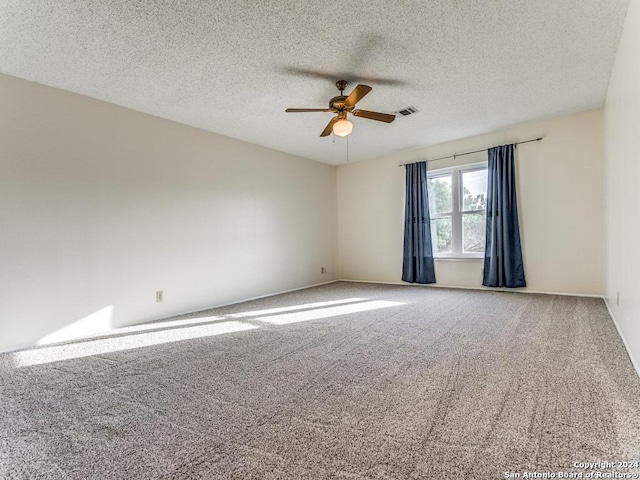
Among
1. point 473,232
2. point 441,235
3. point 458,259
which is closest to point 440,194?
point 441,235

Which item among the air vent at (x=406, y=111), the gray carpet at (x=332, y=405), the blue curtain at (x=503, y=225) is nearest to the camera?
the gray carpet at (x=332, y=405)

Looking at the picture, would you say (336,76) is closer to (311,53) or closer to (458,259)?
(311,53)

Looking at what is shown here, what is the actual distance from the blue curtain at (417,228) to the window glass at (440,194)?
0.58 ft

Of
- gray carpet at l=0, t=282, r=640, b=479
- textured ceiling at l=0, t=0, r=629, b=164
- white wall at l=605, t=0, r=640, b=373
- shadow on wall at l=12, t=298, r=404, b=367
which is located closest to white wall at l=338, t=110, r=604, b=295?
textured ceiling at l=0, t=0, r=629, b=164

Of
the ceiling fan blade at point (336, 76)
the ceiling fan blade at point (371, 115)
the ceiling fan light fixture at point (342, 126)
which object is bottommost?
the ceiling fan light fixture at point (342, 126)

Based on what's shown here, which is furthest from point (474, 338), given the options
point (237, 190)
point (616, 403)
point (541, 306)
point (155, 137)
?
point (155, 137)

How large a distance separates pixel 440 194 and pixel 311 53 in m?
3.62

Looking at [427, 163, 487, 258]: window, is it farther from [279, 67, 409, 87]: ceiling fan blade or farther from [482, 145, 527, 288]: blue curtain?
[279, 67, 409, 87]: ceiling fan blade

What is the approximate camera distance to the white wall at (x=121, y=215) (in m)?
2.94

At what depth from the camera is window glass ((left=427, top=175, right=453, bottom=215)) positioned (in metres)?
5.46

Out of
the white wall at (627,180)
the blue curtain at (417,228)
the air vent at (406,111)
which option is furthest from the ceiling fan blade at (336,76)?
the blue curtain at (417,228)

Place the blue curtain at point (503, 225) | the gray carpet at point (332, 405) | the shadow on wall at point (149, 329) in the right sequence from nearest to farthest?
the gray carpet at point (332, 405) < the shadow on wall at point (149, 329) < the blue curtain at point (503, 225)

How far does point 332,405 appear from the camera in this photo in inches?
67.3

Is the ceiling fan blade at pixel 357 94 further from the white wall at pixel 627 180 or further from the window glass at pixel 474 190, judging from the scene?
the window glass at pixel 474 190
